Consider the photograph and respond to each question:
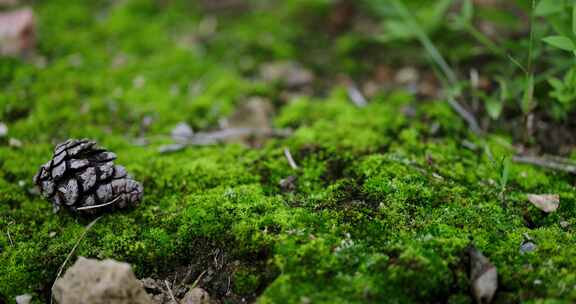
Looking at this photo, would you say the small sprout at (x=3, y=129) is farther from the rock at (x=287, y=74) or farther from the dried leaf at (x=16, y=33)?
the rock at (x=287, y=74)

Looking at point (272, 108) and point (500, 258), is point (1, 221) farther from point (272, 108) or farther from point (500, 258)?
point (500, 258)

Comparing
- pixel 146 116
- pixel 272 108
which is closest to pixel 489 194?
pixel 272 108

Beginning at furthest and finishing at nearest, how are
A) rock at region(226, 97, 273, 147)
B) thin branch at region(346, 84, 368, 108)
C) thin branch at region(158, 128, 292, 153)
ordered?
thin branch at region(346, 84, 368, 108) → rock at region(226, 97, 273, 147) → thin branch at region(158, 128, 292, 153)

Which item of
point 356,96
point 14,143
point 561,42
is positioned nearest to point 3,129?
point 14,143

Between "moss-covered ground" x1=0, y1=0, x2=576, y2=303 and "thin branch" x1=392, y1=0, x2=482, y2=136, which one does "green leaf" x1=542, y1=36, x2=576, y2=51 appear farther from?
"thin branch" x1=392, y1=0, x2=482, y2=136

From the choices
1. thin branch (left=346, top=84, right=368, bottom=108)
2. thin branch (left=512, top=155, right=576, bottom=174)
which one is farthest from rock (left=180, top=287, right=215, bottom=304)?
thin branch (left=512, top=155, right=576, bottom=174)

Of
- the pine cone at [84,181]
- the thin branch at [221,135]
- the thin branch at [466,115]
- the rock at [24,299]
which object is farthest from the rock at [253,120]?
the rock at [24,299]
